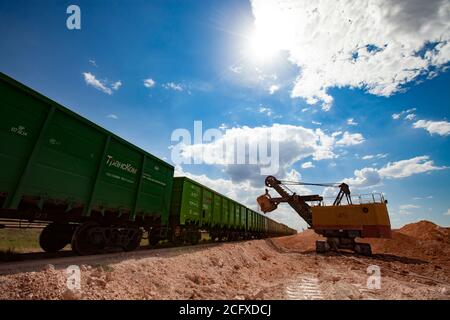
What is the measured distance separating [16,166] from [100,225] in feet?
10.5

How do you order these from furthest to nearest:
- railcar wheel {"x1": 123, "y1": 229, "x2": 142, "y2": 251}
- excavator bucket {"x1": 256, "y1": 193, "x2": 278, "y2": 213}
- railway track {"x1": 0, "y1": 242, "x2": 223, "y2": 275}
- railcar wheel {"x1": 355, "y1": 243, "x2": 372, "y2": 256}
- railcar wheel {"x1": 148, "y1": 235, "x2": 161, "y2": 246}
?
1. excavator bucket {"x1": 256, "y1": 193, "x2": 278, "y2": 213}
2. railcar wheel {"x1": 355, "y1": 243, "x2": 372, "y2": 256}
3. railcar wheel {"x1": 148, "y1": 235, "x2": 161, "y2": 246}
4. railcar wheel {"x1": 123, "y1": 229, "x2": 142, "y2": 251}
5. railway track {"x1": 0, "y1": 242, "x2": 223, "y2": 275}

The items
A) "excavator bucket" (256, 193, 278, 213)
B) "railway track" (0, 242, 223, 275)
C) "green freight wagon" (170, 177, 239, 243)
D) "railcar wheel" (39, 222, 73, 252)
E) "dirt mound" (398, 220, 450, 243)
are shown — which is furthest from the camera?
"dirt mound" (398, 220, 450, 243)

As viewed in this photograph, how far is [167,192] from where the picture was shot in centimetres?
1040

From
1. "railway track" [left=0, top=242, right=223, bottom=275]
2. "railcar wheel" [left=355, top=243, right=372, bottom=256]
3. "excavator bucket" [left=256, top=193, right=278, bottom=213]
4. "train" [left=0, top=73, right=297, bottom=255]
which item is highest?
"excavator bucket" [left=256, top=193, right=278, bottom=213]

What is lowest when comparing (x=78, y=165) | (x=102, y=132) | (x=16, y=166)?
(x=16, y=166)

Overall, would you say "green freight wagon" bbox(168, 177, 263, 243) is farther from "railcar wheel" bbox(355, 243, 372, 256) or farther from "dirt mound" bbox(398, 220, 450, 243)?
"dirt mound" bbox(398, 220, 450, 243)

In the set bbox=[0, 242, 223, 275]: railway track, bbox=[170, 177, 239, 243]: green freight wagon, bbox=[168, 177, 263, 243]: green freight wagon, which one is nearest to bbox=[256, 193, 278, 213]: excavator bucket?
bbox=[168, 177, 263, 243]: green freight wagon

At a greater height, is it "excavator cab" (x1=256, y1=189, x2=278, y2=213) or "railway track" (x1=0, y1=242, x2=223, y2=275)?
"excavator cab" (x1=256, y1=189, x2=278, y2=213)

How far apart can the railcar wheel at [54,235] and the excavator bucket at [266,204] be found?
18327 millimetres

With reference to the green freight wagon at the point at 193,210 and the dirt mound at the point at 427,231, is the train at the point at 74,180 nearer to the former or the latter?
the green freight wagon at the point at 193,210

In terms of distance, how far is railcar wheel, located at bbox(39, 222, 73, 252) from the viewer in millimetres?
6793

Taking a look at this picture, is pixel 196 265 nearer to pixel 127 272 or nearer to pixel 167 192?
pixel 127 272

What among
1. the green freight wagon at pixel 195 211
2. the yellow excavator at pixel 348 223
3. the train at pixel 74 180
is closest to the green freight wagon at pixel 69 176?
the train at pixel 74 180
